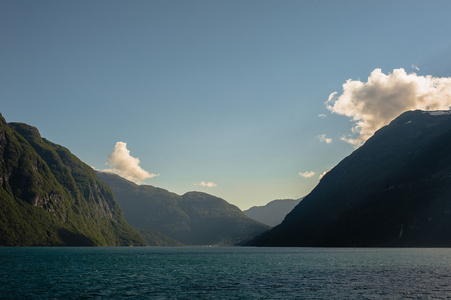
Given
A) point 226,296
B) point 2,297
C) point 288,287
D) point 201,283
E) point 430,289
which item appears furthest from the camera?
point 201,283

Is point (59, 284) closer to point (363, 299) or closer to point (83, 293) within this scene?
point (83, 293)

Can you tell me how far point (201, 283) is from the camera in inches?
A: 2625

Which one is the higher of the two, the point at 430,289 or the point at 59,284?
the point at 430,289

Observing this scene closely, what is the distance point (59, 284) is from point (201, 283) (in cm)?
2672

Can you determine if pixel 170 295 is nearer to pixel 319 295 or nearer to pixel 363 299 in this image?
pixel 319 295

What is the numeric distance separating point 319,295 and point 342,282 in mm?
18008

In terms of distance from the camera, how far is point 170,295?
5212 cm

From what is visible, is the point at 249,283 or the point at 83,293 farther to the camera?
the point at 249,283

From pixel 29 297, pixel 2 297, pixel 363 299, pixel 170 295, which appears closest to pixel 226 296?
pixel 170 295

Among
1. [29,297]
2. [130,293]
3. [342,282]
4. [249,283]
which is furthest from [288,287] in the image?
[29,297]

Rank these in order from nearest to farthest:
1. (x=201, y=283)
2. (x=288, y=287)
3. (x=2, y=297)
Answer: (x=2, y=297) < (x=288, y=287) < (x=201, y=283)

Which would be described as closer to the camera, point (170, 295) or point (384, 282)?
point (170, 295)

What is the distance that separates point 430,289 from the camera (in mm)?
57375

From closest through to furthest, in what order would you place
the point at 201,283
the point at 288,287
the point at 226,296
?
1. the point at 226,296
2. the point at 288,287
3. the point at 201,283
